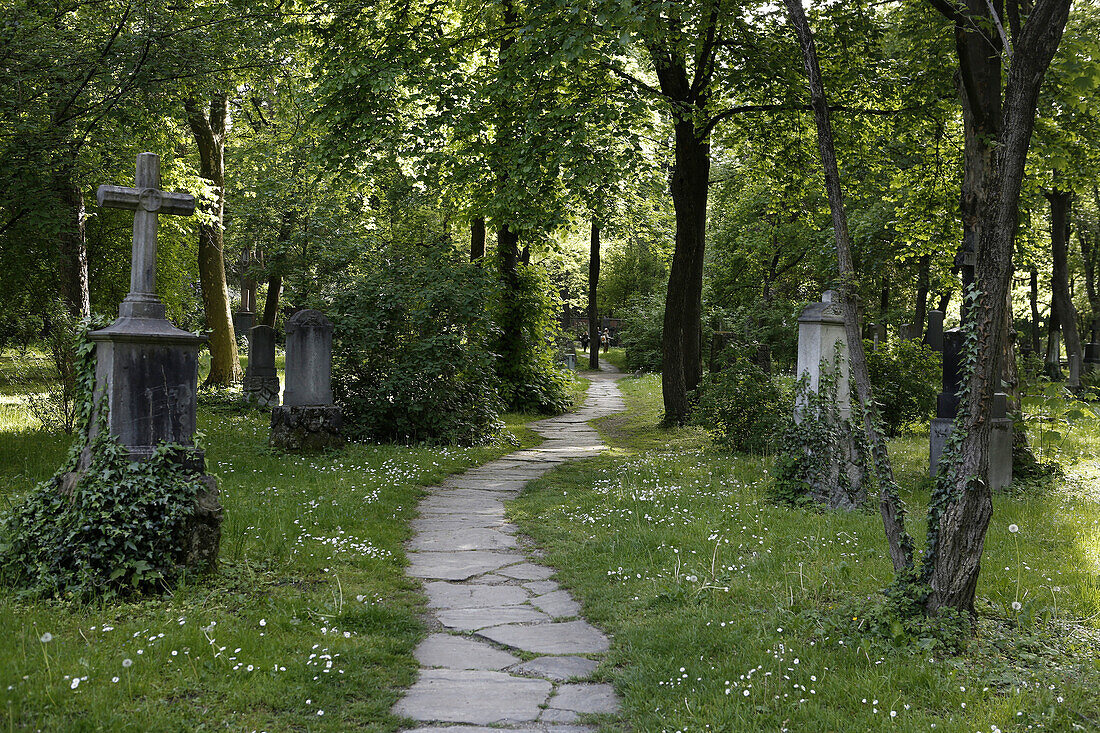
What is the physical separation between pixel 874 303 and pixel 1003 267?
950 inches

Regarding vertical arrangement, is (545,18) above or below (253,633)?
above

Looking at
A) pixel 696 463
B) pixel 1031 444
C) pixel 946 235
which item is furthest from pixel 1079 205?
pixel 696 463

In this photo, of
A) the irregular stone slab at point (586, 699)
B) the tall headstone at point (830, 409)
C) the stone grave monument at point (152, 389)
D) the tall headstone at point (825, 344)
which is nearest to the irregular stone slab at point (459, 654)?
the irregular stone slab at point (586, 699)

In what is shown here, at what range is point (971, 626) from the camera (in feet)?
13.7

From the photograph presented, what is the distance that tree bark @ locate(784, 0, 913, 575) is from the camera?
439 centimetres

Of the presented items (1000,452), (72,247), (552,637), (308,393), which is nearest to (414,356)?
(308,393)

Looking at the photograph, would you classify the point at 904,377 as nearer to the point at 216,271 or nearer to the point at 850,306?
the point at 850,306

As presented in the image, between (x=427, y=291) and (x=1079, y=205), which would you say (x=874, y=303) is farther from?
(x=427, y=291)

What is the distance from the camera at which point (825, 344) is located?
8.18m

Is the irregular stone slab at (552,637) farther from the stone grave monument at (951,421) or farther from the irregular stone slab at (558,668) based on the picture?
the stone grave monument at (951,421)

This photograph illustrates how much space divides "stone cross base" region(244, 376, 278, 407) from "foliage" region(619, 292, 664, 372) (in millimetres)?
17588

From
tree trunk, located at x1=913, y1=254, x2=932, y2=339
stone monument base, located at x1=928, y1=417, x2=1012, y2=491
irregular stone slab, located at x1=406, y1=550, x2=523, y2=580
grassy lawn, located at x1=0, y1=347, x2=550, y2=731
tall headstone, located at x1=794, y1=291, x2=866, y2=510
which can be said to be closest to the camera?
grassy lawn, located at x1=0, y1=347, x2=550, y2=731

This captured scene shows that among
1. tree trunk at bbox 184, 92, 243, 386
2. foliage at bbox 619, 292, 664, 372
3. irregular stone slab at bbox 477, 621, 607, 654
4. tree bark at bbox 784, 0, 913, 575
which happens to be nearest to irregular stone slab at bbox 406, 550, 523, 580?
irregular stone slab at bbox 477, 621, 607, 654

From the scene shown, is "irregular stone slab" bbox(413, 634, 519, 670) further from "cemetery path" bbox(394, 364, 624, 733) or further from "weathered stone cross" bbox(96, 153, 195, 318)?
"weathered stone cross" bbox(96, 153, 195, 318)
